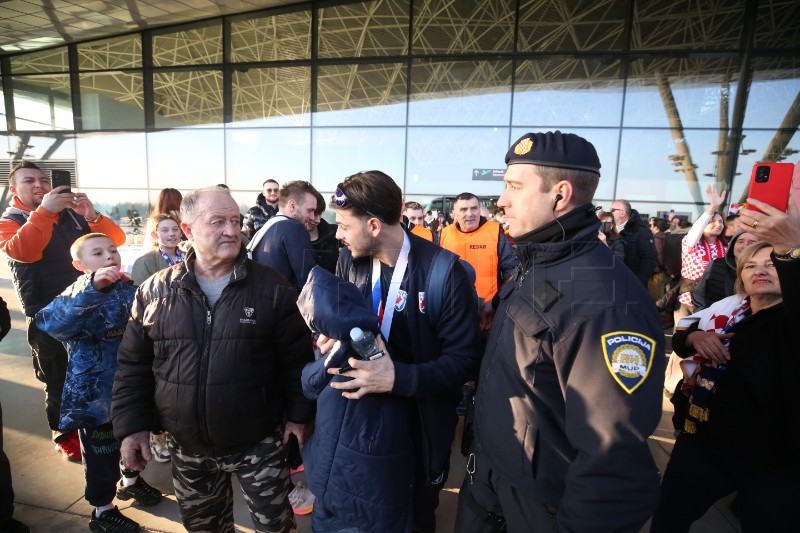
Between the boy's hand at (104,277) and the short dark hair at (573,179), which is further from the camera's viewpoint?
the boy's hand at (104,277)

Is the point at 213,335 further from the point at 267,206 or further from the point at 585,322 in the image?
the point at 267,206

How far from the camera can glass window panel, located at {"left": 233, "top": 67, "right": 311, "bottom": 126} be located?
13516 millimetres

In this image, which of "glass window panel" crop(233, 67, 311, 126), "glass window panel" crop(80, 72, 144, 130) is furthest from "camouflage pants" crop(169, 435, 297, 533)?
"glass window panel" crop(80, 72, 144, 130)

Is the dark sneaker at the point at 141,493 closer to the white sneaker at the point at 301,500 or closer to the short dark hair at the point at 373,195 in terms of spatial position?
the white sneaker at the point at 301,500

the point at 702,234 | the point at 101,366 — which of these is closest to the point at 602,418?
the point at 101,366

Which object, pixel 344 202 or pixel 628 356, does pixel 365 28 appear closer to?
pixel 344 202

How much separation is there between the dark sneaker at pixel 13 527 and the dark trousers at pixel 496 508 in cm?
272

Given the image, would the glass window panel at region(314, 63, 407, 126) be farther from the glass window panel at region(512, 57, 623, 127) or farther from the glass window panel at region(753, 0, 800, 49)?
the glass window panel at region(753, 0, 800, 49)

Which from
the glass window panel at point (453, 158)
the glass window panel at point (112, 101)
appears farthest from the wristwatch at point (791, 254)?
the glass window panel at point (112, 101)

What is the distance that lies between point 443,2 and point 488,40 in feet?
5.96

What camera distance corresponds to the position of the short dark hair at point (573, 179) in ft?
4.40

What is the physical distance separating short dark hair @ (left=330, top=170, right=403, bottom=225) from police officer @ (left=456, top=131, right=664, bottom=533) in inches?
20.2

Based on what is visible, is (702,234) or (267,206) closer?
(702,234)

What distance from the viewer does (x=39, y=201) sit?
3355 millimetres
